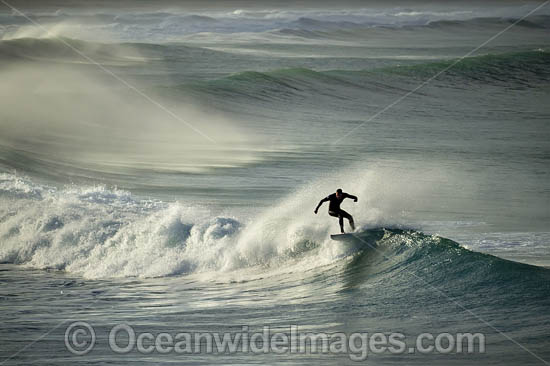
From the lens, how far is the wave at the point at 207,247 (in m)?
11.3

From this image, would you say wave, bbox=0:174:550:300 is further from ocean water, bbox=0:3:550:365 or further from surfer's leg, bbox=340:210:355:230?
surfer's leg, bbox=340:210:355:230

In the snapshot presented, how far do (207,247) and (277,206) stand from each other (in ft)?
7.55

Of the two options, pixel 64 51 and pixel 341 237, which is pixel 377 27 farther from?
pixel 341 237

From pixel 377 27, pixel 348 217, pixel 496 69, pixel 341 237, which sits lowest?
pixel 341 237

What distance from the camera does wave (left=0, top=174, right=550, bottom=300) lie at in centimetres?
1126

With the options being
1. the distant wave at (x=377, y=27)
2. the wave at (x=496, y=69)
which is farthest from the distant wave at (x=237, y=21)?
the wave at (x=496, y=69)

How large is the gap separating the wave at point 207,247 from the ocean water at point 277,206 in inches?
1.5

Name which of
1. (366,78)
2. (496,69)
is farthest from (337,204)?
(496,69)

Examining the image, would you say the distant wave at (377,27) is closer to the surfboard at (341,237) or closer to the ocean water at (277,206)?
the ocean water at (277,206)

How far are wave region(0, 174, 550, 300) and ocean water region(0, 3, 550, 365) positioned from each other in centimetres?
4

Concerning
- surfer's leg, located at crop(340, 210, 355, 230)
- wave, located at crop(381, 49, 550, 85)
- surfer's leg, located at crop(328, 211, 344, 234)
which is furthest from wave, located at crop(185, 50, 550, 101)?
surfer's leg, located at crop(328, 211, 344, 234)

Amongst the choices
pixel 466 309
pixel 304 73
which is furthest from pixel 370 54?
pixel 466 309

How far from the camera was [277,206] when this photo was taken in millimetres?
14914

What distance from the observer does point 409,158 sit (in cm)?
2002
